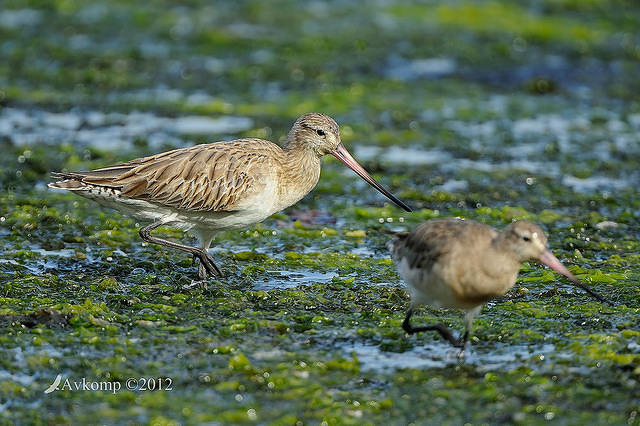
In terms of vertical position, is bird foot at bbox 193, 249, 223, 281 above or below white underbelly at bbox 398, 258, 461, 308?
below

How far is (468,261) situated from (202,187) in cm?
251

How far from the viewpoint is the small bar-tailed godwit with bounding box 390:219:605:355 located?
5945 mm

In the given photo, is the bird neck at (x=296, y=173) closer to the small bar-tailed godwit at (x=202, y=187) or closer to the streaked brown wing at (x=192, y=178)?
the small bar-tailed godwit at (x=202, y=187)

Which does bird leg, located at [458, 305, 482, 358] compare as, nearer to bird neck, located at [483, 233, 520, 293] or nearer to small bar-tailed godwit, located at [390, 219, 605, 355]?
small bar-tailed godwit, located at [390, 219, 605, 355]

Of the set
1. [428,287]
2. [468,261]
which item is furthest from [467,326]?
[468,261]

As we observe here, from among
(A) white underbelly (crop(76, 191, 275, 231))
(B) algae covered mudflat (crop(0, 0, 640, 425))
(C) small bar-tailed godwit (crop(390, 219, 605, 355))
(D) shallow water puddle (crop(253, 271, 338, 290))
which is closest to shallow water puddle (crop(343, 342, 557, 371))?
(B) algae covered mudflat (crop(0, 0, 640, 425))

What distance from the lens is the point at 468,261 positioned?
595 centimetres

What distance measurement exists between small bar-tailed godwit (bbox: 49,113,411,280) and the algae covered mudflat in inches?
18.5

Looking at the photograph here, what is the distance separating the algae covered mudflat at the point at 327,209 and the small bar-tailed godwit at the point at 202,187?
1.54ft

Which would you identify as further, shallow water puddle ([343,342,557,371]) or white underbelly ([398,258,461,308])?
shallow water puddle ([343,342,557,371])

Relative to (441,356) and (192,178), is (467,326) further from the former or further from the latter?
(192,178)

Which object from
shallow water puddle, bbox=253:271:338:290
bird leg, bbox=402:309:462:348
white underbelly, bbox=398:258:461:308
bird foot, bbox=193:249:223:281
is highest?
white underbelly, bbox=398:258:461:308

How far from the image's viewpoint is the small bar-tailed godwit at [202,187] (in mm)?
7566

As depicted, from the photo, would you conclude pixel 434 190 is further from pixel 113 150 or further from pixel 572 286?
pixel 113 150
